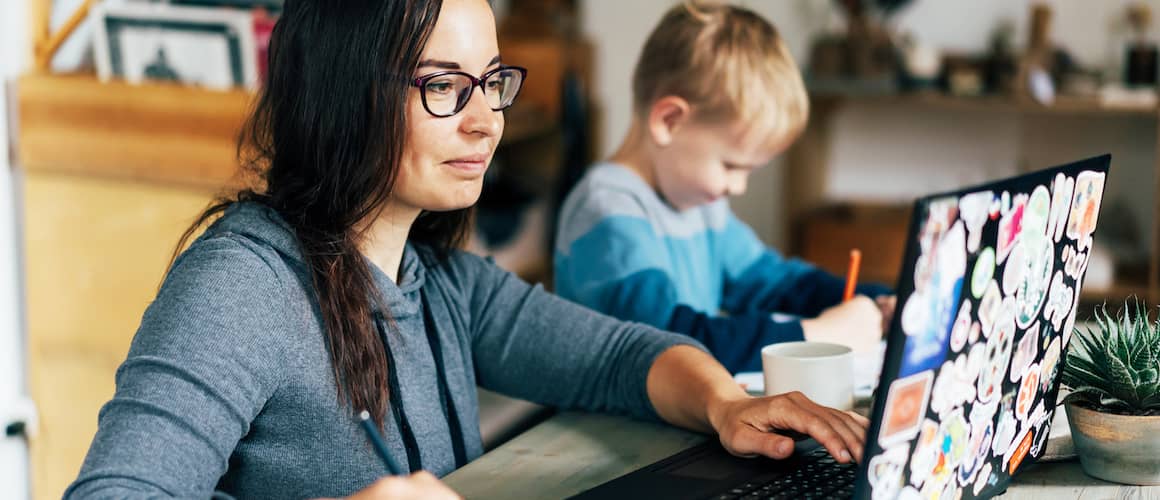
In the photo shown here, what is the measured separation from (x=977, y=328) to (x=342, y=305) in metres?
0.53

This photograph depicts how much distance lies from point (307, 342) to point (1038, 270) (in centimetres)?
58

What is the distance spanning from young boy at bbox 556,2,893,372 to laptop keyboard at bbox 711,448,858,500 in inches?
15.9

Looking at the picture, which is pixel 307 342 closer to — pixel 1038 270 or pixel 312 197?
pixel 312 197

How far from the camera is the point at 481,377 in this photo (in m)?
1.27

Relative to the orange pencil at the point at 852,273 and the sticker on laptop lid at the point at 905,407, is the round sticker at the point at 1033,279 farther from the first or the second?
the orange pencil at the point at 852,273

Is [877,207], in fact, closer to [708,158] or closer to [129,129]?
[708,158]

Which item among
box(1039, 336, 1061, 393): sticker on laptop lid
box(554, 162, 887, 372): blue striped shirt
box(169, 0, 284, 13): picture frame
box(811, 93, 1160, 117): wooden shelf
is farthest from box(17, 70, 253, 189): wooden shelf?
box(811, 93, 1160, 117): wooden shelf

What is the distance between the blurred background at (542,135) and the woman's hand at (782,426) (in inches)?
32.8

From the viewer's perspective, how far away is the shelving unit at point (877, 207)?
3.04 metres

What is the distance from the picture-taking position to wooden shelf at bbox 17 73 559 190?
6.82 feet

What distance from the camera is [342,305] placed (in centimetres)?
101

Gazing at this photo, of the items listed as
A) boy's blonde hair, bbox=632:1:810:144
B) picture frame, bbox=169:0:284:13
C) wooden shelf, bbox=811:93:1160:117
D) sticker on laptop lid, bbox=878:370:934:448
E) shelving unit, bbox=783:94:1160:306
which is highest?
picture frame, bbox=169:0:284:13

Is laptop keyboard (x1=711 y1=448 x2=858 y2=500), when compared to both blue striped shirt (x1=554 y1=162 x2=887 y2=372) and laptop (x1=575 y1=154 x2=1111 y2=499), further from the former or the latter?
blue striped shirt (x1=554 y1=162 x2=887 y2=372)

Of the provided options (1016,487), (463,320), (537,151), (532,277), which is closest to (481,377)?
(463,320)
